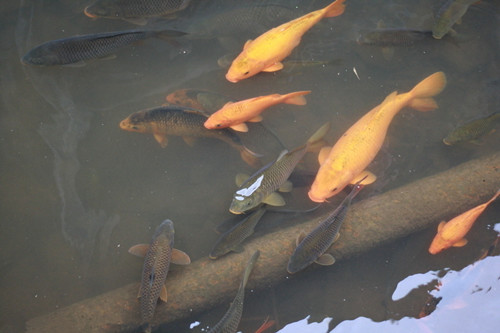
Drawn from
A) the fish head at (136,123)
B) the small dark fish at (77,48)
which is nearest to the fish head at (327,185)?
the fish head at (136,123)

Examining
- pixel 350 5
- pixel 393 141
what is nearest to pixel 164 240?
pixel 393 141

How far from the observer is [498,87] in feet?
15.6

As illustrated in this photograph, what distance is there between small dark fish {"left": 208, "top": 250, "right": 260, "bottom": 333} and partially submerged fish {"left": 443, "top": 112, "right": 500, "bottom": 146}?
235 centimetres

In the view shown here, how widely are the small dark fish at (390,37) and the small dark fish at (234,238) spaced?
238cm

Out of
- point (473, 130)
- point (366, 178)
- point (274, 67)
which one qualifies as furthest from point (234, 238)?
point (473, 130)

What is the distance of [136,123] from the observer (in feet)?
Answer: 13.5

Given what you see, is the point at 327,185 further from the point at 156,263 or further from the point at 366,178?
the point at 156,263

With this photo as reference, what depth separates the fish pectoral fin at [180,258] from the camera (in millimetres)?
3639

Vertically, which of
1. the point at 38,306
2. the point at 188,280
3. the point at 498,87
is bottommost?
the point at 38,306

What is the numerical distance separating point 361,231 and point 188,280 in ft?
4.99

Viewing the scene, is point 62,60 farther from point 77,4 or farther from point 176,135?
point 176,135

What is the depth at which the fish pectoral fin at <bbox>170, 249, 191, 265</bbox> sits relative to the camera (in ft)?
11.9

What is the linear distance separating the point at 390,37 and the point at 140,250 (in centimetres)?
335

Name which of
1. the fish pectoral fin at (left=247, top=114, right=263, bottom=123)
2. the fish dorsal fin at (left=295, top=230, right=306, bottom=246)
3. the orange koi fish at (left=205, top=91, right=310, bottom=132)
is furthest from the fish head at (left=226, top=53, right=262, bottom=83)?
the fish dorsal fin at (left=295, top=230, right=306, bottom=246)
